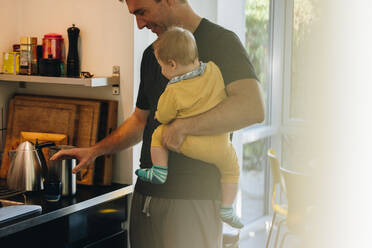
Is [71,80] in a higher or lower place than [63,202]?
higher

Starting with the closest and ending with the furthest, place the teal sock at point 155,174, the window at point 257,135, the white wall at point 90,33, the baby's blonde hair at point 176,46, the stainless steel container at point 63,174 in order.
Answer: the baby's blonde hair at point 176,46 → the teal sock at point 155,174 → the stainless steel container at point 63,174 → the white wall at point 90,33 → the window at point 257,135

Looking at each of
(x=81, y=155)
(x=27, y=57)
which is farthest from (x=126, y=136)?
(x=27, y=57)

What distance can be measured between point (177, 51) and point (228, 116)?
19 cm

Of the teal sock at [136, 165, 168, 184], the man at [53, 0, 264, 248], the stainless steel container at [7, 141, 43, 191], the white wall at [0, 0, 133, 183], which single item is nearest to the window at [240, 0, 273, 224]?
the white wall at [0, 0, 133, 183]

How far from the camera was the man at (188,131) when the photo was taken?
1.15m

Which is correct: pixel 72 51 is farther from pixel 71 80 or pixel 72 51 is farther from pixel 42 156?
pixel 42 156

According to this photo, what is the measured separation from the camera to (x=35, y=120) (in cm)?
199

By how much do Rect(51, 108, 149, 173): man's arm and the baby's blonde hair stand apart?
408mm

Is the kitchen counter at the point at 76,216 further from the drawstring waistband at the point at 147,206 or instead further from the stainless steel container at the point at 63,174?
the drawstring waistband at the point at 147,206

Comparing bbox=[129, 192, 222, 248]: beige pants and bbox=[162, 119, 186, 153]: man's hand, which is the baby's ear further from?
bbox=[129, 192, 222, 248]: beige pants

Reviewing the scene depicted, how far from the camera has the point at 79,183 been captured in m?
1.90

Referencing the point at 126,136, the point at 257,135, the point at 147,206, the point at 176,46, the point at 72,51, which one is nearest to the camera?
the point at 176,46

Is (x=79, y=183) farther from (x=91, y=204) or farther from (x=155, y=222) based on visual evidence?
(x=155, y=222)

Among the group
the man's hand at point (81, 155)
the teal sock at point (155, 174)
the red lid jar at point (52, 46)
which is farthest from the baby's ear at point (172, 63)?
the red lid jar at point (52, 46)
